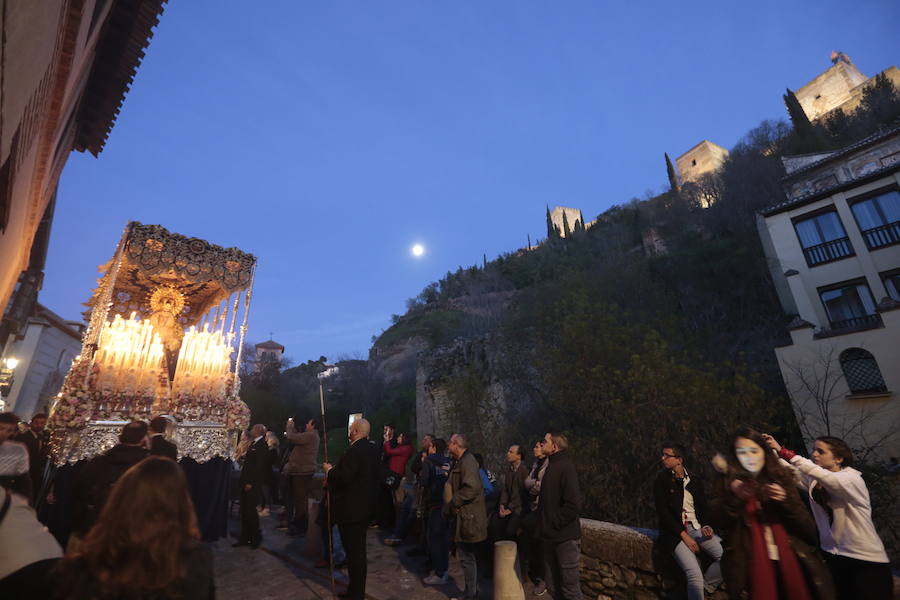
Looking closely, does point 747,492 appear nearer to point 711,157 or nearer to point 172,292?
point 172,292

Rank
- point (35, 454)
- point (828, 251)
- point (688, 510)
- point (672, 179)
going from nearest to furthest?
1. point (688, 510)
2. point (35, 454)
3. point (828, 251)
4. point (672, 179)

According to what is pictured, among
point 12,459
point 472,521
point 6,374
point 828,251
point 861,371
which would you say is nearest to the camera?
point 12,459

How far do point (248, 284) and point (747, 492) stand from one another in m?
8.84

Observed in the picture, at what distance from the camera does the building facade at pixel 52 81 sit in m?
2.60

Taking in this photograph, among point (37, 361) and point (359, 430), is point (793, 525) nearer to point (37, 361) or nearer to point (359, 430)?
point (359, 430)

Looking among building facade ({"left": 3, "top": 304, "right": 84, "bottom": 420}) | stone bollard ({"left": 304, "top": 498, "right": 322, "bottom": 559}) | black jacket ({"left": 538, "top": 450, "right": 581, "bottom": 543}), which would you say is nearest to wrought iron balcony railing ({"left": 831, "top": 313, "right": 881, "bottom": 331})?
black jacket ({"left": 538, "top": 450, "right": 581, "bottom": 543})

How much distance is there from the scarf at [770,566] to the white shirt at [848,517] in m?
0.68

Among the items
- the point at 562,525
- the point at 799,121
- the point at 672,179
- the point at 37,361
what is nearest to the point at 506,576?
→ the point at 562,525

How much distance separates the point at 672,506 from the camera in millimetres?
3949

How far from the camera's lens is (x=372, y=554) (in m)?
6.05

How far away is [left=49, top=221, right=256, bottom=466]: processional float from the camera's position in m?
6.08

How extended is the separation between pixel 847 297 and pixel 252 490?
20408 mm

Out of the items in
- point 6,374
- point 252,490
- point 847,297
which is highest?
point 847,297

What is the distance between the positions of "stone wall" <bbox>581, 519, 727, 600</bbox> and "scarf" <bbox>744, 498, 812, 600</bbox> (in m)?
1.99
